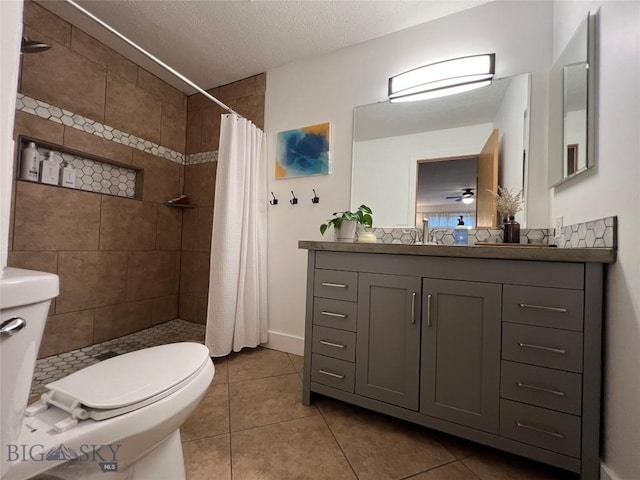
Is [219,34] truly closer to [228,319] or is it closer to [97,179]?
[97,179]

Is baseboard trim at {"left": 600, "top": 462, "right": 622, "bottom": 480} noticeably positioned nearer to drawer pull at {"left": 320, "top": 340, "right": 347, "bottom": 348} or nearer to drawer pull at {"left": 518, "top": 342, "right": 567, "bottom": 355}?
drawer pull at {"left": 518, "top": 342, "right": 567, "bottom": 355}

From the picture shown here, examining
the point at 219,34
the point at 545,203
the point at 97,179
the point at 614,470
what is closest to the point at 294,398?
the point at 614,470

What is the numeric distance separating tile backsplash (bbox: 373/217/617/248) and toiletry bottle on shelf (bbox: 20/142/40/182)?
2.25 metres

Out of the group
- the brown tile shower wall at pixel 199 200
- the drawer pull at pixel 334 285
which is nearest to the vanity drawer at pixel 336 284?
the drawer pull at pixel 334 285

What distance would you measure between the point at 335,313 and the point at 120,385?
0.86 m

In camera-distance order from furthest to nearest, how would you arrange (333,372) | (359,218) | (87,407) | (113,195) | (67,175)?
1. (113,195)
2. (67,175)
3. (359,218)
4. (333,372)
5. (87,407)

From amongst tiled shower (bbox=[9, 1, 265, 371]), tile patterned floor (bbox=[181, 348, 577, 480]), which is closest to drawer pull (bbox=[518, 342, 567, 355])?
tile patterned floor (bbox=[181, 348, 577, 480])

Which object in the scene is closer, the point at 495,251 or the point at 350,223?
the point at 495,251

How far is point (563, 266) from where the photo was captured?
0.92m

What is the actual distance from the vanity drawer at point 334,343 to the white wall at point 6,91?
113 cm

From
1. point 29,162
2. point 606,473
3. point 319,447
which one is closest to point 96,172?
point 29,162

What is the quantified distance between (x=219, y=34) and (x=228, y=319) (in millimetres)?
2033

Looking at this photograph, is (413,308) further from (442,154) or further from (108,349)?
(108,349)

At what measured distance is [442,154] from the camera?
1.65 meters
